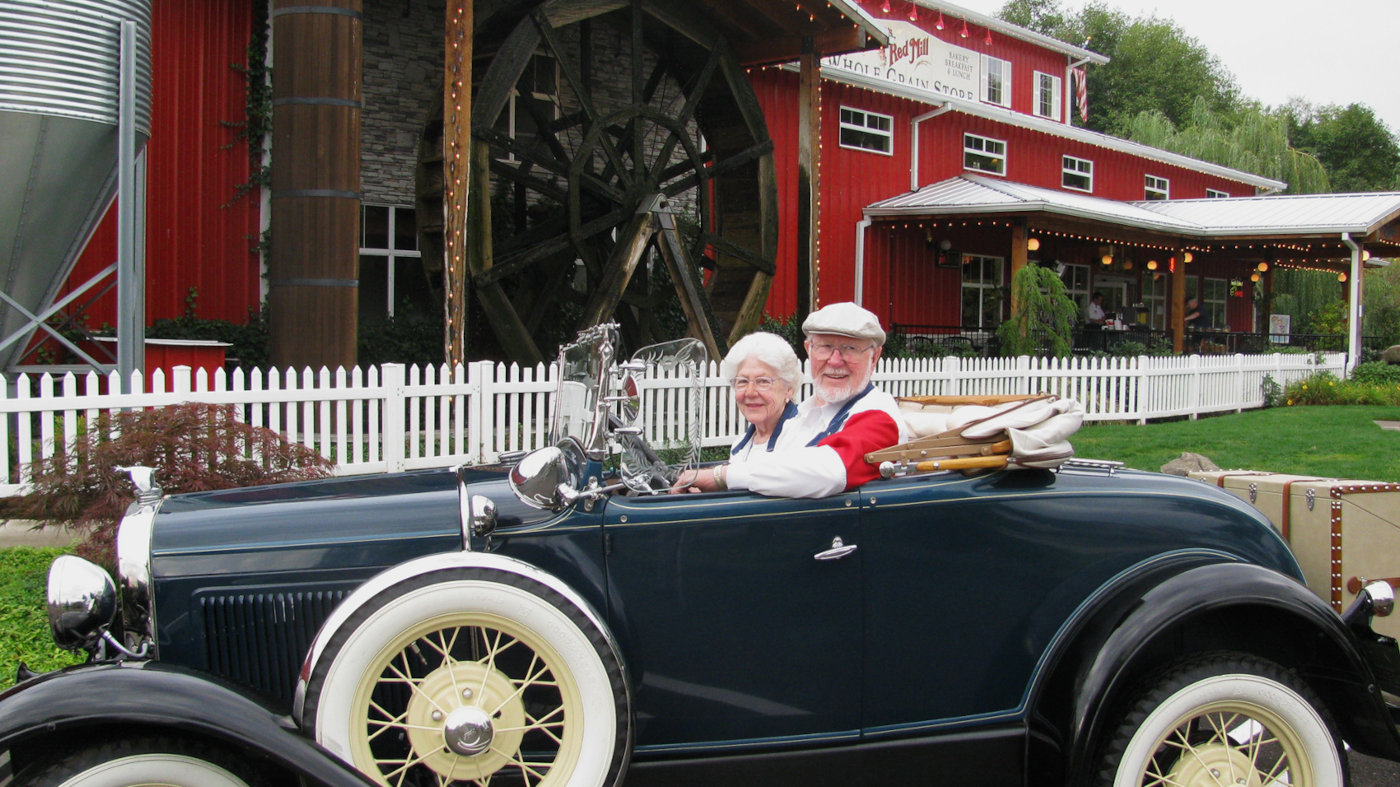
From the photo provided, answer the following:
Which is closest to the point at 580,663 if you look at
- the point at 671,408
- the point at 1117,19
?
the point at 671,408

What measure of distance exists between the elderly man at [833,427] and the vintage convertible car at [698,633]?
61 mm

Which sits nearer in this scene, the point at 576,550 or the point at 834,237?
the point at 576,550

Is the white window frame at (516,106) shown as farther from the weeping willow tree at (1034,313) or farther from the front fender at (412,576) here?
the front fender at (412,576)

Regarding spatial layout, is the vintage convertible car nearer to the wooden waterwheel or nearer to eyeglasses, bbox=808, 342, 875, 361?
eyeglasses, bbox=808, 342, 875, 361

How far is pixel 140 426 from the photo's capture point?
16.9 feet

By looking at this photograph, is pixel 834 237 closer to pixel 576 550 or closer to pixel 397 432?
pixel 397 432

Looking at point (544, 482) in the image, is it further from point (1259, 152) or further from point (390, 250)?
point (1259, 152)

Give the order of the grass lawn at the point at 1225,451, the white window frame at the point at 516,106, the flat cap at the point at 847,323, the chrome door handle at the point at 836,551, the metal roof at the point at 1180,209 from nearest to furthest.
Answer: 1. the chrome door handle at the point at 836,551
2. the flat cap at the point at 847,323
3. the grass lawn at the point at 1225,451
4. the white window frame at the point at 516,106
5. the metal roof at the point at 1180,209

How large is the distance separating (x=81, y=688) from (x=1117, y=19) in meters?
54.0

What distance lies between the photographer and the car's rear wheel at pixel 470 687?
2039 millimetres

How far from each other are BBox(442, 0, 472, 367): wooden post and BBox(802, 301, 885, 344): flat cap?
5.73 meters

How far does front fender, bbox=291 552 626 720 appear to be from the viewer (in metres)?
2.03

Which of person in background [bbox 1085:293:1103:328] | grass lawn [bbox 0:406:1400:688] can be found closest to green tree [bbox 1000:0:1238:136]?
person in background [bbox 1085:293:1103:328]

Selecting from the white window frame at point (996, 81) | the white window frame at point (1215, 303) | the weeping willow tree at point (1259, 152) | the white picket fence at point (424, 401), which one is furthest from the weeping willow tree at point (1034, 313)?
the weeping willow tree at point (1259, 152)
